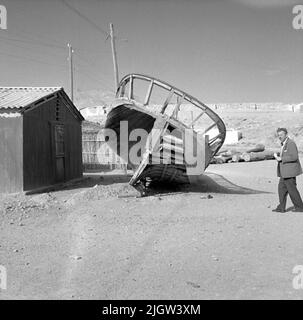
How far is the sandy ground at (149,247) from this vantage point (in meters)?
4.75

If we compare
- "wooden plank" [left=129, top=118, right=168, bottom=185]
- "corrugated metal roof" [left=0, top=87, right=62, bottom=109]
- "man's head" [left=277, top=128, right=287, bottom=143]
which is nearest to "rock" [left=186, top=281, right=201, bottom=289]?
"man's head" [left=277, top=128, right=287, bottom=143]

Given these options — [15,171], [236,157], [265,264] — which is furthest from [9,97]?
[236,157]

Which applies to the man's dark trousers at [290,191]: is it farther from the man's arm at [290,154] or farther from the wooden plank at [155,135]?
the wooden plank at [155,135]

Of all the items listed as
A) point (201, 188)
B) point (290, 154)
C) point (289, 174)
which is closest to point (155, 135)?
point (201, 188)

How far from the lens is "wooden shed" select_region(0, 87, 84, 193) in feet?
39.3

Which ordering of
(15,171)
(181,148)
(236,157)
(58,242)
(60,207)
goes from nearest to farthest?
(58,242)
(60,207)
(181,148)
(15,171)
(236,157)

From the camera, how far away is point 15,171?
1197 centimetres

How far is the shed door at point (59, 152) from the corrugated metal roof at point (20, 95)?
1.32 m

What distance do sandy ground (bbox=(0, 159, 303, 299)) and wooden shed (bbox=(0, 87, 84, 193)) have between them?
40.8 inches

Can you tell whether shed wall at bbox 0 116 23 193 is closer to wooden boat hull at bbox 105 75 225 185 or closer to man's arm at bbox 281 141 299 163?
wooden boat hull at bbox 105 75 225 185

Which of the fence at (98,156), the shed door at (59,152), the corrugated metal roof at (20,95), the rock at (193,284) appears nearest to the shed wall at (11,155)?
the corrugated metal roof at (20,95)

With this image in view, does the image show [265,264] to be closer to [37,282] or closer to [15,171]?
[37,282]

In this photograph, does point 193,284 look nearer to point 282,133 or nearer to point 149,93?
point 282,133
